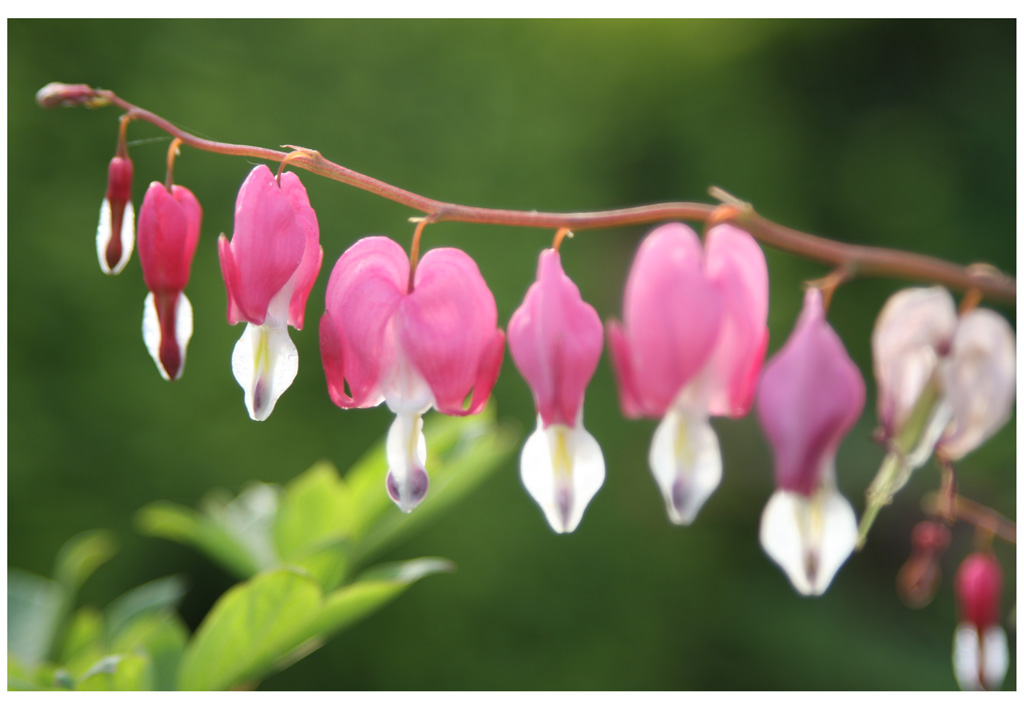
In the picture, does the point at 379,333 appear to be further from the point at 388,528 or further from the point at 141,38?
the point at 141,38

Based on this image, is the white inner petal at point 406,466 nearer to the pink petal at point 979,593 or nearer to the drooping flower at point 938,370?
the drooping flower at point 938,370

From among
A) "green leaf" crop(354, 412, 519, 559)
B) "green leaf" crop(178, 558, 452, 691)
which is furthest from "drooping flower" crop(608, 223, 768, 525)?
"green leaf" crop(354, 412, 519, 559)

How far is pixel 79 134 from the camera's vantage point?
1.83 meters

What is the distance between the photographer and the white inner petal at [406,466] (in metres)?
0.54

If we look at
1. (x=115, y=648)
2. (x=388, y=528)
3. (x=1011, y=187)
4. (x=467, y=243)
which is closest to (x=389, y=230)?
(x=467, y=243)

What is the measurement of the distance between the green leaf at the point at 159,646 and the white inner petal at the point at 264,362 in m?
0.33

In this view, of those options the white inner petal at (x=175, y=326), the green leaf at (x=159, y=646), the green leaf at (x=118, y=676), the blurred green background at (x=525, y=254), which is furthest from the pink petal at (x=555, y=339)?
the blurred green background at (x=525, y=254)

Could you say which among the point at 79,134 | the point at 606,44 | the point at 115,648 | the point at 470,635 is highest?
the point at 606,44

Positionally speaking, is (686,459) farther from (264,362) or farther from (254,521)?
(254,521)

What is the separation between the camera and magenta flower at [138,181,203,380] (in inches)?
20.8

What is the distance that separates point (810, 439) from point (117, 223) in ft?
1.48

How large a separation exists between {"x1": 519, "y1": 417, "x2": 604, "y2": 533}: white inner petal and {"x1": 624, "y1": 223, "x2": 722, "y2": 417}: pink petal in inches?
2.0

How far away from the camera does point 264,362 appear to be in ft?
1.76

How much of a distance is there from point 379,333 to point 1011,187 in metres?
2.66
